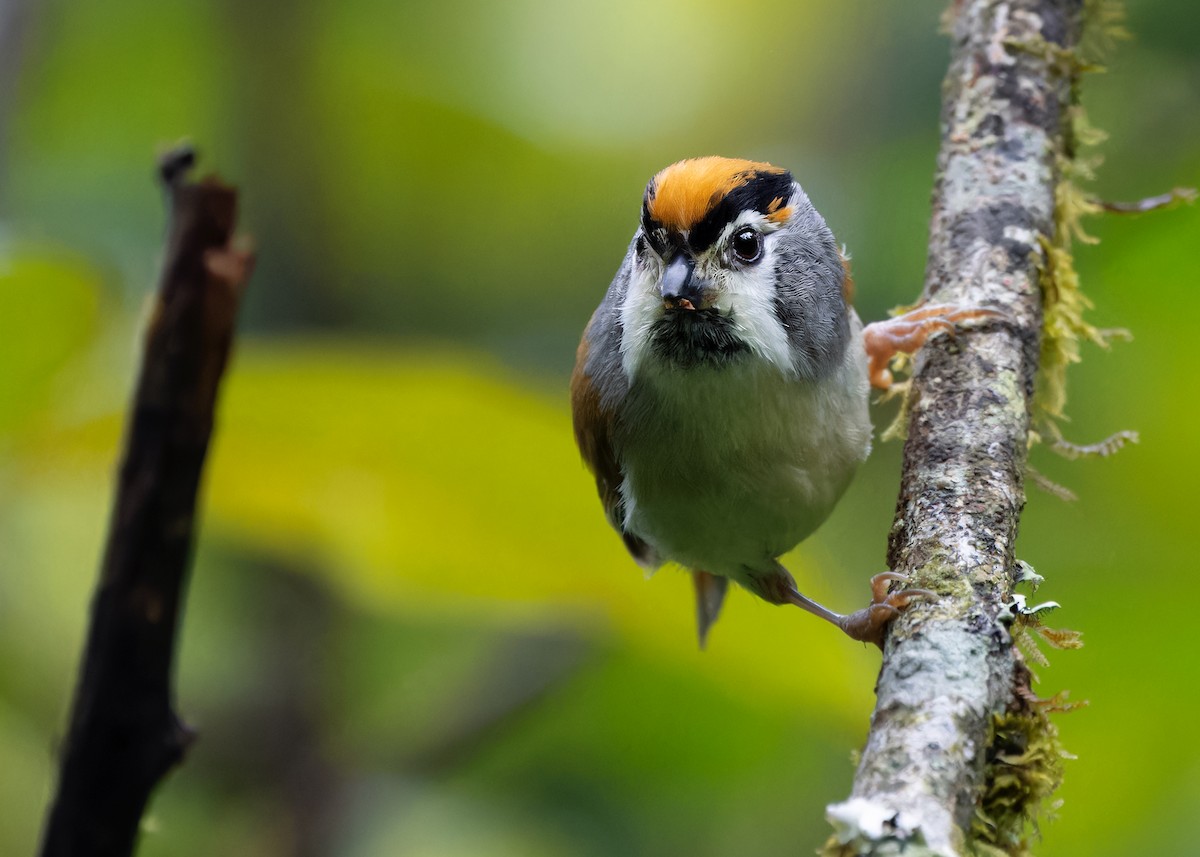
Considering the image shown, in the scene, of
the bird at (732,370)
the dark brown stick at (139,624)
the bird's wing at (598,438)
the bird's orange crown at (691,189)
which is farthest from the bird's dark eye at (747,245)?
the dark brown stick at (139,624)

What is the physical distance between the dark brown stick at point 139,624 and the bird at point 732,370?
1.19 meters

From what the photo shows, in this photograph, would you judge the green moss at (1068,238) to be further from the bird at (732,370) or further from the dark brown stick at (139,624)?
the dark brown stick at (139,624)

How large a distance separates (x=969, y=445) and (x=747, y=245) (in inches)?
31.7

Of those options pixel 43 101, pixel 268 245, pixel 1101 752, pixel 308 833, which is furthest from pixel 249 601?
pixel 1101 752

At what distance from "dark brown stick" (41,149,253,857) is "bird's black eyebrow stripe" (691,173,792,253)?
4.06 feet

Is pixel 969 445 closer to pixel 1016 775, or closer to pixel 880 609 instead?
pixel 880 609

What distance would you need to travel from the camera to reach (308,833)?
3.68 metres

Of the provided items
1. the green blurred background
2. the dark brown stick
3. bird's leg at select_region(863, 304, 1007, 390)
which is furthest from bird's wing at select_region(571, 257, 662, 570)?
the dark brown stick

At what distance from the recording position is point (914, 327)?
125 inches

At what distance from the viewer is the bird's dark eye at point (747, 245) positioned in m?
3.11

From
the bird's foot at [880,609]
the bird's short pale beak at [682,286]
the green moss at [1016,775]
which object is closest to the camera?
the green moss at [1016,775]

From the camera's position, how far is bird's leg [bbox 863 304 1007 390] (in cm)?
305

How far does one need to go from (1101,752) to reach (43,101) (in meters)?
4.37

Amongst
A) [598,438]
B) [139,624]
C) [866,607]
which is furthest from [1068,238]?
[139,624]
